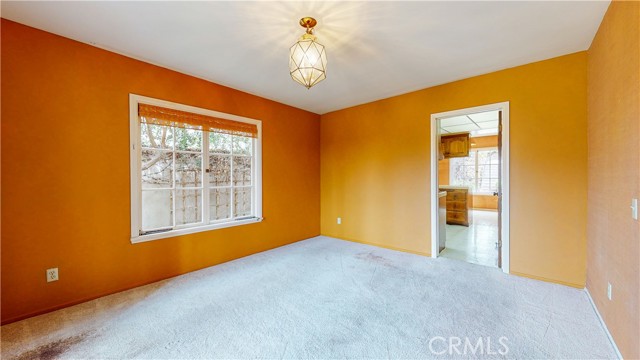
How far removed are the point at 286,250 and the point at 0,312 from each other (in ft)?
9.43

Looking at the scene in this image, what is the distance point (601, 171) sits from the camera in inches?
81.7

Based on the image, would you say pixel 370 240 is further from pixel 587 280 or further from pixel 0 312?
pixel 0 312

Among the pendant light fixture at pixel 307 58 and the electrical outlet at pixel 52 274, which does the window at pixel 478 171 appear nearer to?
the pendant light fixture at pixel 307 58

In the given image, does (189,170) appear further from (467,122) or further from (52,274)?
(467,122)

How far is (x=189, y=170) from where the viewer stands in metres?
3.18

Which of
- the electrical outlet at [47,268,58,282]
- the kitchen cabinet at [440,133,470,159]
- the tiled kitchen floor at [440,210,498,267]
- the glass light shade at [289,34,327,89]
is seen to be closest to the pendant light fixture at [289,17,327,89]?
the glass light shade at [289,34,327,89]

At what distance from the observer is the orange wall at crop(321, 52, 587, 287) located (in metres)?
2.59

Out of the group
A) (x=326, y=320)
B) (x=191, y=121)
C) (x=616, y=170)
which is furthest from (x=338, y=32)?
(x=326, y=320)

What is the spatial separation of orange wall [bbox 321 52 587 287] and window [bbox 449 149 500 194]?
536cm

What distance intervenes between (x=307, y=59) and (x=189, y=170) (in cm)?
219

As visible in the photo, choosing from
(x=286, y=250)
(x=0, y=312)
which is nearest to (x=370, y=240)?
(x=286, y=250)

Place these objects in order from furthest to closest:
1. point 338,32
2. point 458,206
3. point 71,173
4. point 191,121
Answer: point 458,206, point 191,121, point 71,173, point 338,32

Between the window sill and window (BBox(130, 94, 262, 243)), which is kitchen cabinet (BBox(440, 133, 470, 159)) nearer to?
window (BBox(130, 94, 262, 243))

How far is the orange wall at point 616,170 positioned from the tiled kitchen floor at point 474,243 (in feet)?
4.23
